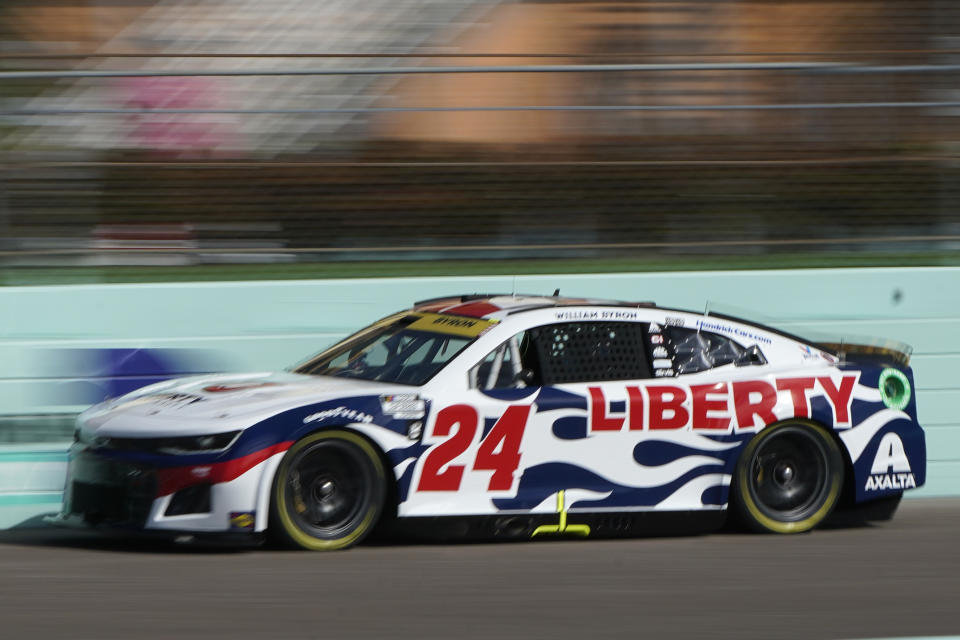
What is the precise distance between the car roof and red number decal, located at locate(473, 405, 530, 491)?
2.25 feet

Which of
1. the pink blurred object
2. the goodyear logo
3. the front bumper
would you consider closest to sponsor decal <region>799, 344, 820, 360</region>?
the front bumper

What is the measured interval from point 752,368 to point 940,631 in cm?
266

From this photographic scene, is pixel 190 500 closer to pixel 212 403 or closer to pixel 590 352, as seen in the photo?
pixel 212 403

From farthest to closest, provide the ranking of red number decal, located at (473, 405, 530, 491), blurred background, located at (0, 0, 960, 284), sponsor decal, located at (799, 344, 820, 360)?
blurred background, located at (0, 0, 960, 284)
sponsor decal, located at (799, 344, 820, 360)
red number decal, located at (473, 405, 530, 491)

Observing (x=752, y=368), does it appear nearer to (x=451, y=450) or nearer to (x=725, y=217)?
(x=451, y=450)

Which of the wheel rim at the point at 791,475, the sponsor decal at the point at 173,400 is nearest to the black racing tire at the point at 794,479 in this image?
the wheel rim at the point at 791,475

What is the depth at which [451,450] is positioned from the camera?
25.0 feet

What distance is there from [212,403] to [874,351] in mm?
3962

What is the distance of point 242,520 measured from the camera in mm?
7199

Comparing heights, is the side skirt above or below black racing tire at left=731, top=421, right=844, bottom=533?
below

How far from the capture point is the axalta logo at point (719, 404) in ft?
26.1

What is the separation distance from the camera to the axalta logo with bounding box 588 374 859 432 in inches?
314

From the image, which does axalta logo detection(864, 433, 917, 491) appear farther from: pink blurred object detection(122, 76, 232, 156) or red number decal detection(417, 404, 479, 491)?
pink blurred object detection(122, 76, 232, 156)

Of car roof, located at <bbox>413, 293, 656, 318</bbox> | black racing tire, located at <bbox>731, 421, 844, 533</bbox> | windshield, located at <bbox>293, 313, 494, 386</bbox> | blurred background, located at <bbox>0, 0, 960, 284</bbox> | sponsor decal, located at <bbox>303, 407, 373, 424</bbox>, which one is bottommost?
black racing tire, located at <bbox>731, 421, 844, 533</bbox>
